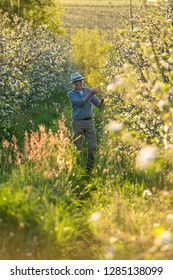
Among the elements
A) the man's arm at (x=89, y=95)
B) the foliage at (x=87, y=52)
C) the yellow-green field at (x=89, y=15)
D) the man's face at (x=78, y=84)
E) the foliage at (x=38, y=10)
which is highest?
the yellow-green field at (x=89, y=15)

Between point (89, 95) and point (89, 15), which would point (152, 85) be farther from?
point (89, 15)

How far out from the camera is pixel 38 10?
34.4m

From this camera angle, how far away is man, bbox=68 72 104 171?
10312 mm

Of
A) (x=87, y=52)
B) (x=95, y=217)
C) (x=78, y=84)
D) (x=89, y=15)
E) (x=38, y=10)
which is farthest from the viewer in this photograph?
(x=89, y=15)

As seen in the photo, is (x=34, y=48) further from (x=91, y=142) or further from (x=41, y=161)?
(x=41, y=161)

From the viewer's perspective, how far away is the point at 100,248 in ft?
19.5

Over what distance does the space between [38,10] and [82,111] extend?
84.6 ft

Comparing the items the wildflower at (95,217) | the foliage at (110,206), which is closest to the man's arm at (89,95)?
the foliage at (110,206)

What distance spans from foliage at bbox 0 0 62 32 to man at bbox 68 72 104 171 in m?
22.8

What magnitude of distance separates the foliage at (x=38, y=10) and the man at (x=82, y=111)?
22838 mm

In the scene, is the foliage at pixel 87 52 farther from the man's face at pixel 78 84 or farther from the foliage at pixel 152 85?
the foliage at pixel 152 85

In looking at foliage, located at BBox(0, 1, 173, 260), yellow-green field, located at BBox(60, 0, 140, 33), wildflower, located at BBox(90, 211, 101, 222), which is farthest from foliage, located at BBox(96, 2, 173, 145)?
yellow-green field, located at BBox(60, 0, 140, 33)

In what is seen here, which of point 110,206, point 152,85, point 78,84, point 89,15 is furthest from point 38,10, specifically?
point 89,15

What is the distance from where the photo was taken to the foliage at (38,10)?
3270cm
